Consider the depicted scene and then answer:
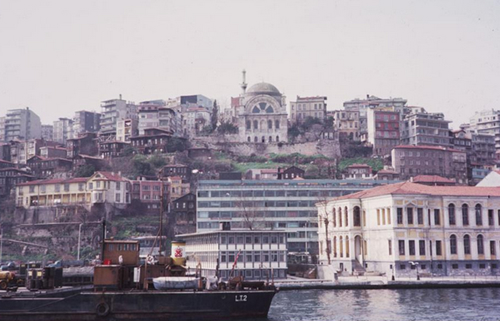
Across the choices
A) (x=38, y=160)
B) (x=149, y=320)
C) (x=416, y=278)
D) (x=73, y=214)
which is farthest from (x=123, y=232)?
(x=149, y=320)

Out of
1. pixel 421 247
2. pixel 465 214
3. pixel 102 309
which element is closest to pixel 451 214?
pixel 465 214

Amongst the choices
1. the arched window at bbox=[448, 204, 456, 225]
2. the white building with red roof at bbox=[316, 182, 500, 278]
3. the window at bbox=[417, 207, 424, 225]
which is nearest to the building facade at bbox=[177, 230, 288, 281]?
the white building with red roof at bbox=[316, 182, 500, 278]

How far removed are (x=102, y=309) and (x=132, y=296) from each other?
200cm

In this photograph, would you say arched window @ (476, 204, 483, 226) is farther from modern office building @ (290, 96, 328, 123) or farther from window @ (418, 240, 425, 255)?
modern office building @ (290, 96, 328, 123)

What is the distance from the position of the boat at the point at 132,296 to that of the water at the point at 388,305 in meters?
2.94

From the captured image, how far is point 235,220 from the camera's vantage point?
99.3 metres

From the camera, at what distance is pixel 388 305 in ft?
161

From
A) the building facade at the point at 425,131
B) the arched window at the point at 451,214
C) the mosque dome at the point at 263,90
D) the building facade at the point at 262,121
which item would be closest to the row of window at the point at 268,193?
the arched window at the point at 451,214

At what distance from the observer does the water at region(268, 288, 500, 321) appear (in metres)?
42.6

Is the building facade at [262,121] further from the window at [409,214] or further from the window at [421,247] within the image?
the window at [421,247]

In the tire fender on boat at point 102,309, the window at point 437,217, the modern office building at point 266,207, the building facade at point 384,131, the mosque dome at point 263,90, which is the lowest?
the tire fender on boat at point 102,309

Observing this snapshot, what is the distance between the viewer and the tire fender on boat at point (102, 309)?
39263 millimetres

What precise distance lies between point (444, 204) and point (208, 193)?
131 feet

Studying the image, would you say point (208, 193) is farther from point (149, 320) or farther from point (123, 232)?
point (149, 320)
